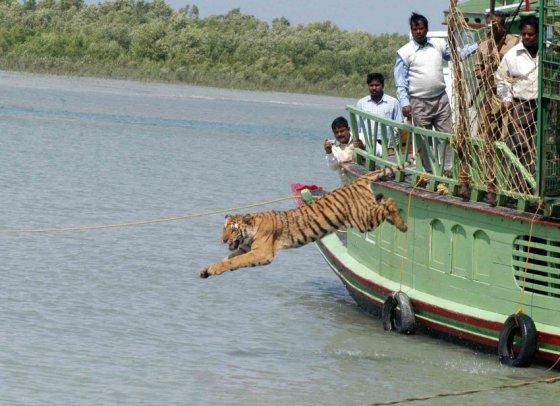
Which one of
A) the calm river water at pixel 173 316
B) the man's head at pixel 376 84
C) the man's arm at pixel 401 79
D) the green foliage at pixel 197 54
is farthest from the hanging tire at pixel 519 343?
the green foliage at pixel 197 54

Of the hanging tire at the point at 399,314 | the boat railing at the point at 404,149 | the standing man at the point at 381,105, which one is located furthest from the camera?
the standing man at the point at 381,105

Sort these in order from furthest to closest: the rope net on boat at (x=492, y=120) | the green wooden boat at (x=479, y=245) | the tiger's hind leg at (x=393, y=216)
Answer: the rope net on boat at (x=492, y=120)
the green wooden boat at (x=479, y=245)
the tiger's hind leg at (x=393, y=216)

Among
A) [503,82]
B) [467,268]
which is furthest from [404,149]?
[503,82]

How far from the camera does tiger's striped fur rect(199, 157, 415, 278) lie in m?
12.3

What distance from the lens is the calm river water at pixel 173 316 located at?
13.6 m

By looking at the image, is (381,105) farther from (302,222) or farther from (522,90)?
(302,222)

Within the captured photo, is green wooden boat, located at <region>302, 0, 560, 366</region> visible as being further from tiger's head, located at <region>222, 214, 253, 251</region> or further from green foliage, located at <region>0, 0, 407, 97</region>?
green foliage, located at <region>0, 0, 407, 97</region>

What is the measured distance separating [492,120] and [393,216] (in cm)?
170

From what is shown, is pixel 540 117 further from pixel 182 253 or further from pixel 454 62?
Result: pixel 182 253

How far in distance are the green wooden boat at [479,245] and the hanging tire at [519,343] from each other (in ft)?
0.04

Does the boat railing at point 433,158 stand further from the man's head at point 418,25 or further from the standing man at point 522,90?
the man's head at point 418,25

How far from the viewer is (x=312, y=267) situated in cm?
2166

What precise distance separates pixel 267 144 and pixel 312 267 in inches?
1007

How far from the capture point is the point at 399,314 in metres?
15.4
